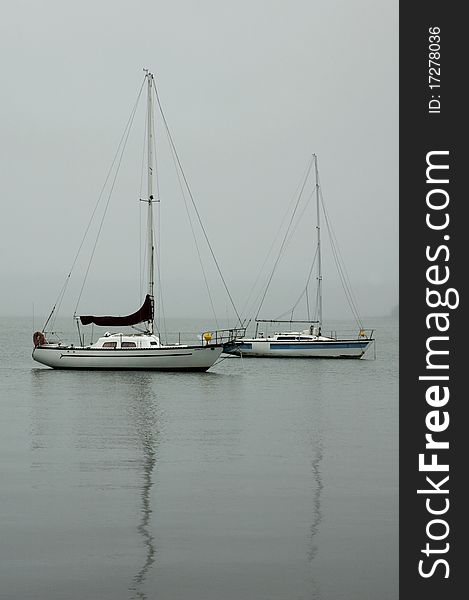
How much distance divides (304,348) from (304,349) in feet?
0.28

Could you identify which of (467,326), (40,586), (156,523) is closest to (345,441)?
(467,326)

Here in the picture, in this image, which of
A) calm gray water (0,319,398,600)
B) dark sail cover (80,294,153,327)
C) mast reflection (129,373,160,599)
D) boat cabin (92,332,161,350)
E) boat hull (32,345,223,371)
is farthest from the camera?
boat cabin (92,332,161,350)

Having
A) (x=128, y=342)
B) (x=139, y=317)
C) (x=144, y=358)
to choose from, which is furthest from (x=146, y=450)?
(x=128, y=342)

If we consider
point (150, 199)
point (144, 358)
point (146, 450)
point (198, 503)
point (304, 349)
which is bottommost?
point (198, 503)

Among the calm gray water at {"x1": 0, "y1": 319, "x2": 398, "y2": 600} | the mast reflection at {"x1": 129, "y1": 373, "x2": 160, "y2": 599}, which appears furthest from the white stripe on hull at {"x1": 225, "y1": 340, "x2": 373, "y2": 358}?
the calm gray water at {"x1": 0, "y1": 319, "x2": 398, "y2": 600}

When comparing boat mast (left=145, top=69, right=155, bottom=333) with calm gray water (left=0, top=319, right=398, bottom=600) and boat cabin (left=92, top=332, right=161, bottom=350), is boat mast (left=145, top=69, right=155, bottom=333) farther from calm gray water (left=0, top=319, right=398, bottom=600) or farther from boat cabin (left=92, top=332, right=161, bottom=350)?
calm gray water (left=0, top=319, right=398, bottom=600)

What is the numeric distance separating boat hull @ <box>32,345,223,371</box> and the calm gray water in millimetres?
17100

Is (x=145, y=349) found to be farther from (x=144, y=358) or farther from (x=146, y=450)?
(x=146, y=450)

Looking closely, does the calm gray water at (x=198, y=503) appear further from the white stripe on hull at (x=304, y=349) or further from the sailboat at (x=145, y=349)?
the white stripe on hull at (x=304, y=349)

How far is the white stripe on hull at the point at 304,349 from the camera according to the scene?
78.7m

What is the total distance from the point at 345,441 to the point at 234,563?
14287 mm

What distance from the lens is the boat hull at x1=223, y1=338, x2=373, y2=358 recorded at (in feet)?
258

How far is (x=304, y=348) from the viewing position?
78.8m

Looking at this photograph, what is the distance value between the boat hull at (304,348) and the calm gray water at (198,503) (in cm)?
4095
